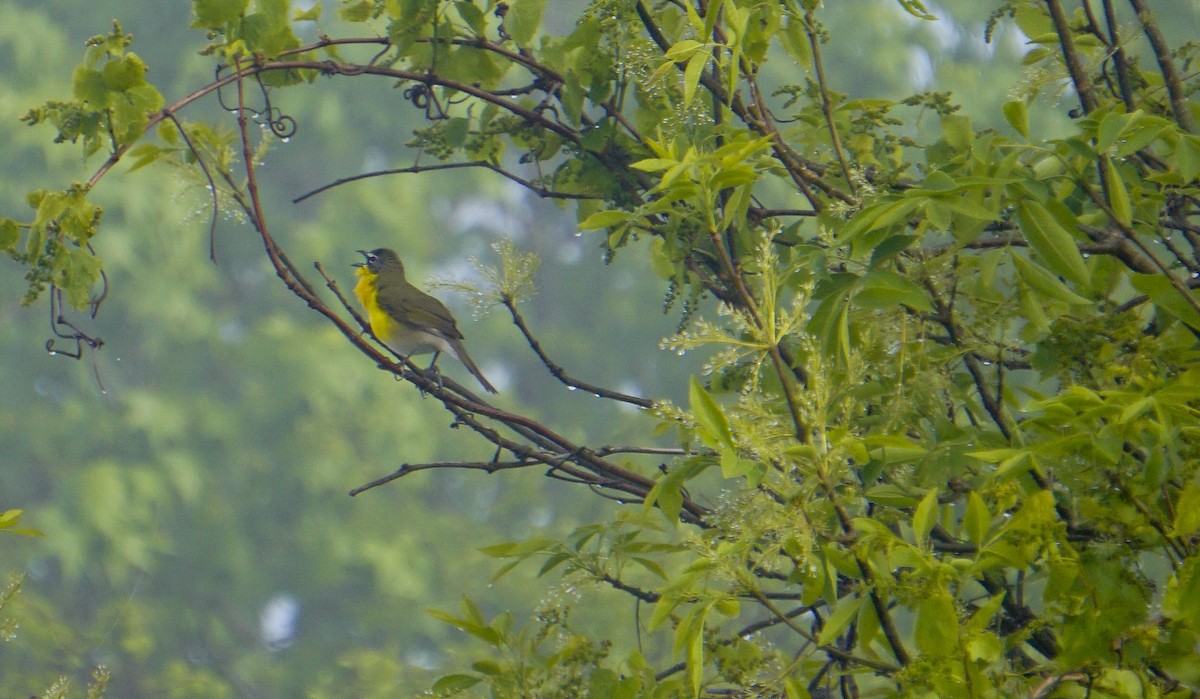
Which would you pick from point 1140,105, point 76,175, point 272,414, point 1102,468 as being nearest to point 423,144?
point 1140,105

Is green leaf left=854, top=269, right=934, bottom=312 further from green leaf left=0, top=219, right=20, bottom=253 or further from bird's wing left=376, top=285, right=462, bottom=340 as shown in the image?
bird's wing left=376, top=285, right=462, bottom=340

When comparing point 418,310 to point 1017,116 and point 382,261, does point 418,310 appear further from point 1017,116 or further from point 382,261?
point 1017,116

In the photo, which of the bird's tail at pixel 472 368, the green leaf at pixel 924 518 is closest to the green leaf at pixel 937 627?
the green leaf at pixel 924 518

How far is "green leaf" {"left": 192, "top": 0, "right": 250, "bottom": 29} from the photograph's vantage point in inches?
52.3

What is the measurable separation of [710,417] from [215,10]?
2.70ft

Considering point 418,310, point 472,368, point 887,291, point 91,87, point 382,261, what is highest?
point 382,261

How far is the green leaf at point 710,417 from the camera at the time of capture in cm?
87

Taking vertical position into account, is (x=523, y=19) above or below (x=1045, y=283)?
above

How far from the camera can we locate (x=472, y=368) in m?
3.20

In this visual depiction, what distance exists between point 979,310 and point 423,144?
2.94 ft

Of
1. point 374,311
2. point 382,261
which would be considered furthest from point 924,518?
point 382,261

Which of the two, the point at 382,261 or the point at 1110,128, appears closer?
the point at 1110,128

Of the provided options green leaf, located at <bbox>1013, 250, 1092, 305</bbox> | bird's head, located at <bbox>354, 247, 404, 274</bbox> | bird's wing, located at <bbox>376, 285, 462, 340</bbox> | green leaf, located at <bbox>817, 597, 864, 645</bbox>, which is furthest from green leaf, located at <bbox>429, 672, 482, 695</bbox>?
bird's head, located at <bbox>354, 247, 404, 274</bbox>

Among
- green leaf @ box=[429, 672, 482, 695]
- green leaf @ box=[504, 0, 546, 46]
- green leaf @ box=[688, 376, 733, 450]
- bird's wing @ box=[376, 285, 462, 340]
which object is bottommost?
green leaf @ box=[688, 376, 733, 450]
